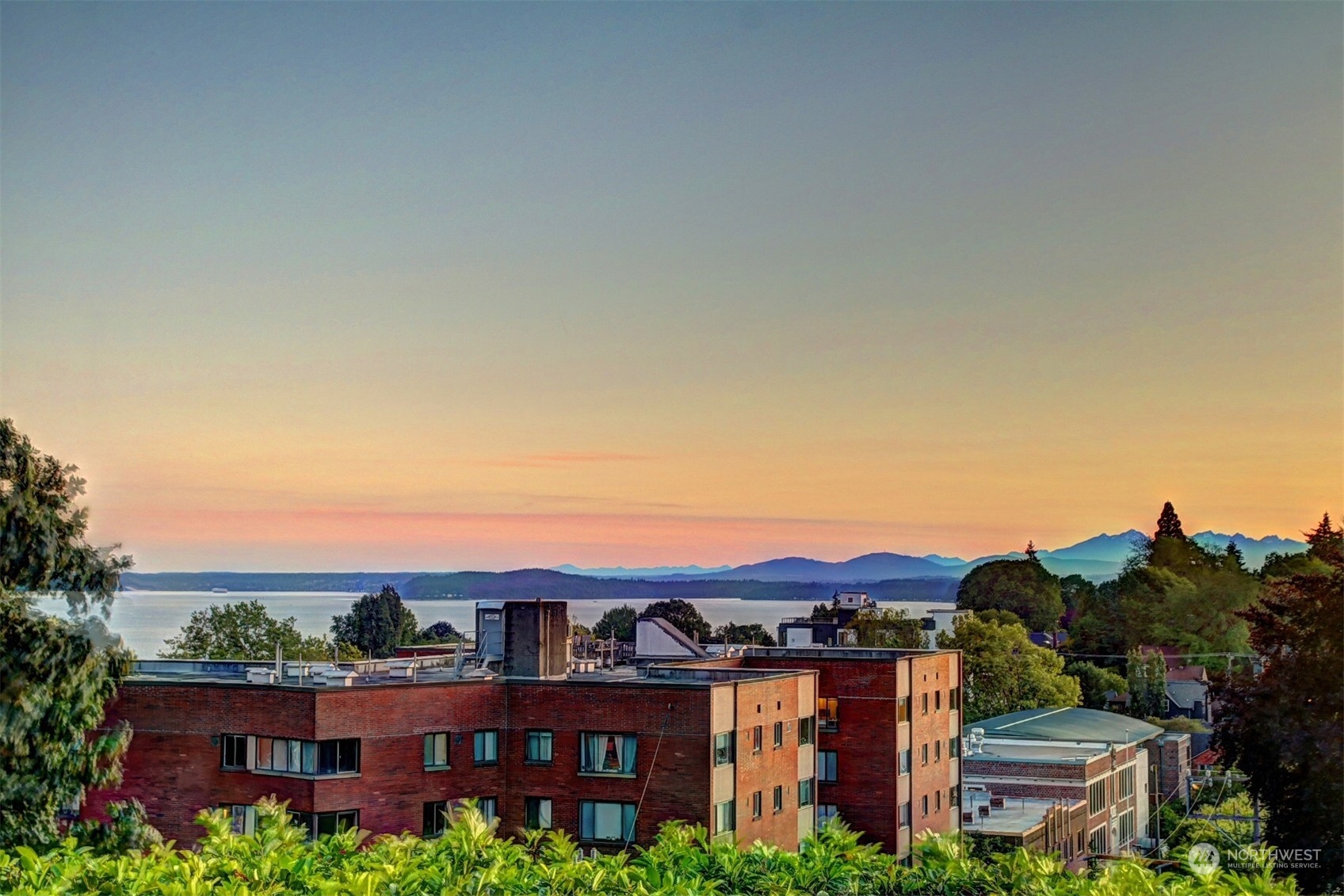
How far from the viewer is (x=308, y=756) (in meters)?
37.8

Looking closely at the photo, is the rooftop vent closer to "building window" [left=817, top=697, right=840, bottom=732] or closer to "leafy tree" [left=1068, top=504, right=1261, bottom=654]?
"building window" [left=817, top=697, right=840, bottom=732]

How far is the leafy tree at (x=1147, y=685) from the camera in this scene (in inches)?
4392

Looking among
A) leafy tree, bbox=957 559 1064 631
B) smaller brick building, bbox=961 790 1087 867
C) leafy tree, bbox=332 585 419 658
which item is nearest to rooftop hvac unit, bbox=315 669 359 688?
smaller brick building, bbox=961 790 1087 867

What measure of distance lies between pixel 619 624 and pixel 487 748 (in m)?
117

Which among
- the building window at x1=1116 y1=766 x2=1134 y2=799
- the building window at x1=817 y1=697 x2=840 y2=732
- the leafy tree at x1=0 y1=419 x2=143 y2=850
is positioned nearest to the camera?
the leafy tree at x1=0 y1=419 x2=143 y2=850

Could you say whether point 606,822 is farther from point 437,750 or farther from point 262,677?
point 262,677

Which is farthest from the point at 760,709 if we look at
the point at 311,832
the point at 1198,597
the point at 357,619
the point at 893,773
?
the point at 357,619

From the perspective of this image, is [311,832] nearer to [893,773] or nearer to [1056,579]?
[893,773]

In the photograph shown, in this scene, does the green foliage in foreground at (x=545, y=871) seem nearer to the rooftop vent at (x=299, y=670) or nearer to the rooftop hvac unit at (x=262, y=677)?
the rooftop hvac unit at (x=262, y=677)

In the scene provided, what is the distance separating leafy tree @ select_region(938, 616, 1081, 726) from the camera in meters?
93.9

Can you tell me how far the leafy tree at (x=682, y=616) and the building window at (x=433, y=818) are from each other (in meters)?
98.1

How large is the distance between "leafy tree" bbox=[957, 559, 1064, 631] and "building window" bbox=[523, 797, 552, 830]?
114716 mm

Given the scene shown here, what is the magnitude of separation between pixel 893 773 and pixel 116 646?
29.2 m

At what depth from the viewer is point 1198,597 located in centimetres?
12962
